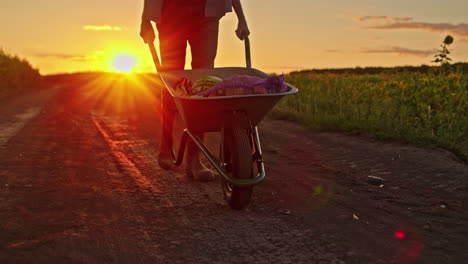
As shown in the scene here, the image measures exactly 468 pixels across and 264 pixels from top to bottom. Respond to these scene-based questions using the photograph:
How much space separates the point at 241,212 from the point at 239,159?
0.50 meters

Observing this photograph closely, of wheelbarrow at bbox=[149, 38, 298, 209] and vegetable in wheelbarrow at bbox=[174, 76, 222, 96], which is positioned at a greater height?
vegetable in wheelbarrow at bbox=[174, 76, 222, 96]

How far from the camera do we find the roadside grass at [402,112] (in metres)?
7.17

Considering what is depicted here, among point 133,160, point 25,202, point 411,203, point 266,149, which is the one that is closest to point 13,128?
point 133,160

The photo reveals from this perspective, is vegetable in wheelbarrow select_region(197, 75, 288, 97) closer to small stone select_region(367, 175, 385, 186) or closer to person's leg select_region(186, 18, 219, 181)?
person's leg select_region(186, 18, 219, 181)

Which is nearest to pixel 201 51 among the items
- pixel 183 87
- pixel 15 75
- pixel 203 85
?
pixel 183 87

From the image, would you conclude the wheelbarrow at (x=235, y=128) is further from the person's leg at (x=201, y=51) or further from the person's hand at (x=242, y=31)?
the person's hand at (x=242, y=31)

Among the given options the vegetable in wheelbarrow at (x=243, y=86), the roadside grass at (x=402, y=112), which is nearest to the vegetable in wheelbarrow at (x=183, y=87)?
the vegetable in wheelbarrow at (x=243, y=86)

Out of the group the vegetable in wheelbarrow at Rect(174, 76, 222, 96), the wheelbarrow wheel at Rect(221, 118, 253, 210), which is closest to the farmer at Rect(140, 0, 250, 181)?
the vegetable in wheelbarrow at Rect(174, 76, 222, 96)

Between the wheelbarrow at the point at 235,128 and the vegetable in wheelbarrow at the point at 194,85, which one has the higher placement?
the vegetable in wheelbarrow at the point at 194,85

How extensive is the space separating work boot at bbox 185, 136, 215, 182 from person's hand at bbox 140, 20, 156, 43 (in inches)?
40.9

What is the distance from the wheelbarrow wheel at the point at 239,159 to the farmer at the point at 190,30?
3.75 feet

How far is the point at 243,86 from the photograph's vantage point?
151 inches

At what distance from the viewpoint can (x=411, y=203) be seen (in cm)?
443

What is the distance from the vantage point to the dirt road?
10.6ft
